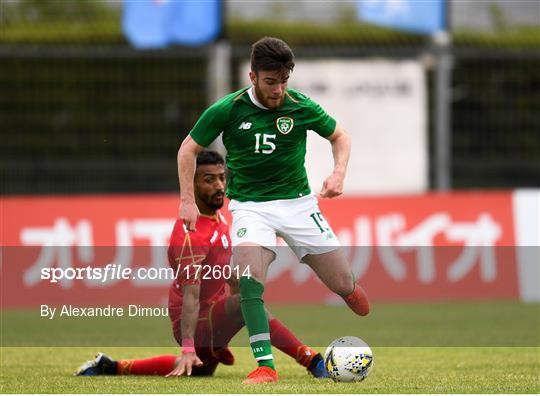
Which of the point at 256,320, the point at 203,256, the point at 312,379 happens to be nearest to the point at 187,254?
the point at 203,256

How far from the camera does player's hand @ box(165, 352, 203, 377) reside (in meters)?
8.63

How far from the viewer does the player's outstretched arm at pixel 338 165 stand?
810cm

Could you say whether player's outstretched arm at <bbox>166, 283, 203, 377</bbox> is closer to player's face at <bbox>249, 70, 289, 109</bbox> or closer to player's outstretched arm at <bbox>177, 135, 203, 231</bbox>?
player's outstretched arm at <bbox>177, 135, 203, 231</bbox>

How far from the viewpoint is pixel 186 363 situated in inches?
340

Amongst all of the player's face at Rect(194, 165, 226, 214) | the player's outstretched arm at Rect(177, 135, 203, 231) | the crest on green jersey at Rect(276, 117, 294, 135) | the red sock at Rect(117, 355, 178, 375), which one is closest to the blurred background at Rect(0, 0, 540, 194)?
the player's face at Rect(194, 165, 226, 214)

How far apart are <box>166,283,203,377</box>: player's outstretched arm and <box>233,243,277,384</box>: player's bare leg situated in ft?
1.46

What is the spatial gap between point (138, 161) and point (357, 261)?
17.0 feet

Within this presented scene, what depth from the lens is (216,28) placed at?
62.2 feet

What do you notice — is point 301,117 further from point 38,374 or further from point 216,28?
point 216,28

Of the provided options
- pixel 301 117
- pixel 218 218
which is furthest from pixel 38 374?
pixel 301 117

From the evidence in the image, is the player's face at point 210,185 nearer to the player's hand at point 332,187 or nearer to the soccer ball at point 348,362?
the player's hand at point 332,187

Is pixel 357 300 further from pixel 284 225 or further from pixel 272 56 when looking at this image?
pixel 272 56

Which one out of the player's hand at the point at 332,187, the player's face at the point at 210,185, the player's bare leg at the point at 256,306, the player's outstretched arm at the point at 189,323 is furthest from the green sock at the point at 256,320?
the player's face at the point at 210,185

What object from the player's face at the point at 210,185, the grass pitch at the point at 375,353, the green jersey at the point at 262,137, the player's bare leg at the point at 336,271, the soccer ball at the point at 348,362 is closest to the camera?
the grass pitch at the point at 375,353
